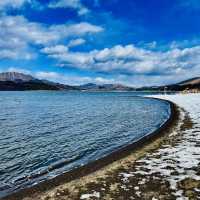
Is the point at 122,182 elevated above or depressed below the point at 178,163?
below

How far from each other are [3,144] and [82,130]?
10.0 m

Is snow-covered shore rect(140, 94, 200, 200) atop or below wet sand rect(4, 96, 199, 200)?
atop

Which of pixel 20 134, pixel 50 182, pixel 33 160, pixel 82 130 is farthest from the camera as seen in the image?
pixel 82 130

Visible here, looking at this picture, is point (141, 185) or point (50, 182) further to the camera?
point (50, 182)

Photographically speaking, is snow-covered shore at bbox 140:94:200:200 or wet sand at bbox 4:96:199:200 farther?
snow-covered shore at bbox 140:94:200:200

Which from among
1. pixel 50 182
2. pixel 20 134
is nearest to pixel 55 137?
pixel 20 134

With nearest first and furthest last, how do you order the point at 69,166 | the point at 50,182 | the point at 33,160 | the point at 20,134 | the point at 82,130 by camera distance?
the point at 50,182 → the point at 69,166 → the point at 33,160 → the point at 20,134 → the point at 82,130

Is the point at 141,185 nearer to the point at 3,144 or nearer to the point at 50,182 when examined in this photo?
the point at 50,182

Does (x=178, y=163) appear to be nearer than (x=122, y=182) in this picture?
No

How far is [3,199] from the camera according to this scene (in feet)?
38.6

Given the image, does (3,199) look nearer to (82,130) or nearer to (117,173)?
(117,173)

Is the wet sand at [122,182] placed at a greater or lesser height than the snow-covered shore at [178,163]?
lesser

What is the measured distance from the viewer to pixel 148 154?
17.7 meters

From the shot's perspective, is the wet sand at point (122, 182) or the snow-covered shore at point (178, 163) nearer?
the wet sand at point (122, 182)
